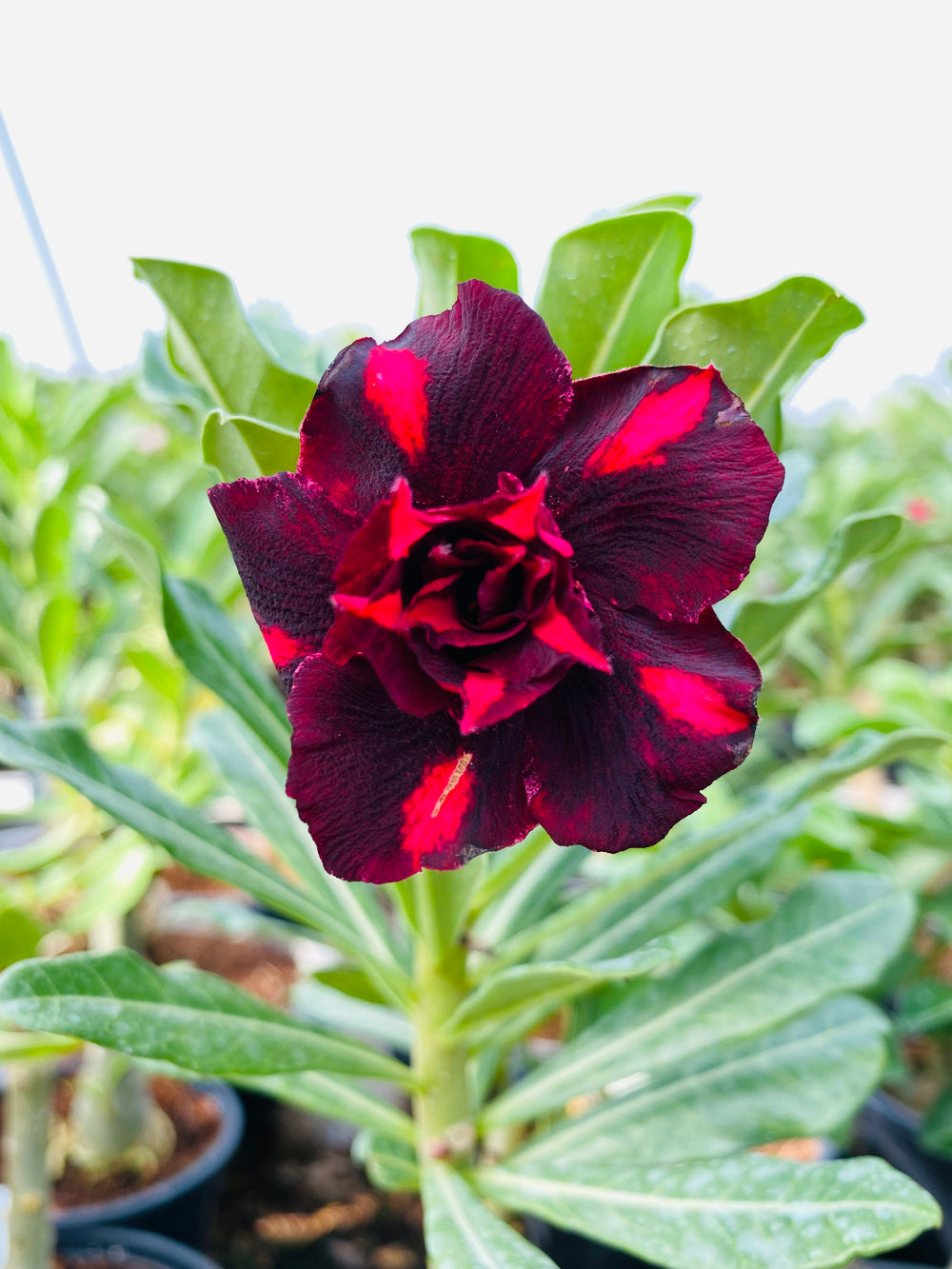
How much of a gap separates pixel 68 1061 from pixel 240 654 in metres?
1.11

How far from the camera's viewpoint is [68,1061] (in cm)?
149

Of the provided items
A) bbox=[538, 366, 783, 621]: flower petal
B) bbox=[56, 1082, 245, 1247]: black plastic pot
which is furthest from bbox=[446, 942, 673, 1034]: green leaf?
bbox=[56, 1082, 245, 1247]: black plastic pot

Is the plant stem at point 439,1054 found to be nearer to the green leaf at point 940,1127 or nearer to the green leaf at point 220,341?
the green leaf at point 220,341

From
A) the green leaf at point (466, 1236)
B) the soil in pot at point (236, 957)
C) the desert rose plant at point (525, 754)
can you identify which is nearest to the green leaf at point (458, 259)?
the desert rose plant at point (525, 754)

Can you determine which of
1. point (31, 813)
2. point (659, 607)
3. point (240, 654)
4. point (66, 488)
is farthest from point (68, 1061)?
point (659, 607)

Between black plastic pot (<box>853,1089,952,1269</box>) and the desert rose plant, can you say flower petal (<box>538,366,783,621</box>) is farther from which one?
black plastic pot (<box>853,1089,952,1269</box>)

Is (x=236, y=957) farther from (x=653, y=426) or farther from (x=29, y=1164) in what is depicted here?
(x=653, y=426)

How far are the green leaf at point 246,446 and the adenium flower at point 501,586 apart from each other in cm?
9

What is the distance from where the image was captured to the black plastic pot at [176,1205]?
1216mm

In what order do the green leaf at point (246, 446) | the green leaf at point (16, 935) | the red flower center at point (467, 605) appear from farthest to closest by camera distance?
the green leaf at point (16, 935)
the green leaf at point (246, 446)
the red flower center at point (467, 605)

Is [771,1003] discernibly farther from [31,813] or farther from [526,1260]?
[31,813]

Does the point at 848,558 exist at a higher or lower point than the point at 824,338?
lower

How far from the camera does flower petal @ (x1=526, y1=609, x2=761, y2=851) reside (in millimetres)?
394

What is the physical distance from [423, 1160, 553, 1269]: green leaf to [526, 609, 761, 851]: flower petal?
30 centimetres
